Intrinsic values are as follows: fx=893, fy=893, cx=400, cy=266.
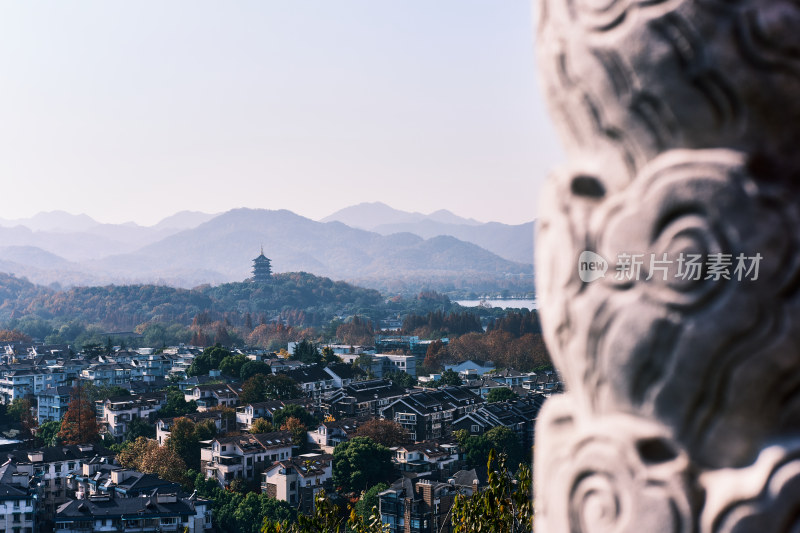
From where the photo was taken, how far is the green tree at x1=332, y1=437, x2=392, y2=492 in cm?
1083

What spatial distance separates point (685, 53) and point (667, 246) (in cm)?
19

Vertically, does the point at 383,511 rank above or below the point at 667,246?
below

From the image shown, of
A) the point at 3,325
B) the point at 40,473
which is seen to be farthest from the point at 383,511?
the point at 3,325

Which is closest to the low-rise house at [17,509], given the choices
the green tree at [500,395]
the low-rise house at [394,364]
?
the green tree at [500,395]

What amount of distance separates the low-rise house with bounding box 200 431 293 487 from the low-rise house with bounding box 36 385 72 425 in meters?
5.55

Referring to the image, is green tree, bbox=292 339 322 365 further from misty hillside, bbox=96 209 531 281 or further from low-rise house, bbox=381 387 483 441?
misty hillside, bbox=96 209 531 281

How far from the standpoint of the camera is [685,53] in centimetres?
86

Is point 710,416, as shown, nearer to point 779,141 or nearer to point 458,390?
point 779,141

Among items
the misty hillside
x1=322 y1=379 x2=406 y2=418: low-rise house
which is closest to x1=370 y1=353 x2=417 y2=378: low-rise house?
x1=322 y1=379 x2=406 y2=418: low-rise house

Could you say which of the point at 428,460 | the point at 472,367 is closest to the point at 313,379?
the point at 472,367

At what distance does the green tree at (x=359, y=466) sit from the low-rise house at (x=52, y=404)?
7524mm

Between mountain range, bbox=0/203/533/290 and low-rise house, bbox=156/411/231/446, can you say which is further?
mountain range, bbox=0/203/533/290

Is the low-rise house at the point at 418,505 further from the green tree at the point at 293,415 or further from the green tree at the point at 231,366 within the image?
the green tree at the point at 231,366

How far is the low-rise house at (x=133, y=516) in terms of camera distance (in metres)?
9.39
